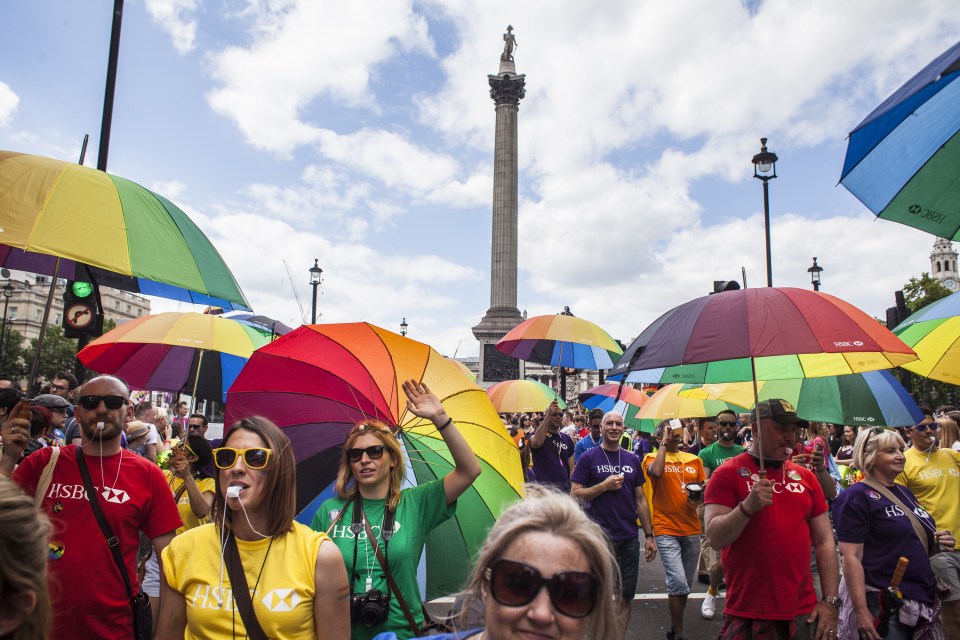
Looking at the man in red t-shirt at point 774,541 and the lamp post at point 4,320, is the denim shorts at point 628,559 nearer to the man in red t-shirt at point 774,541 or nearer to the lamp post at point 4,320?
the man in red t-shirt at point 774,541

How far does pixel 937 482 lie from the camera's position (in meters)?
5.58

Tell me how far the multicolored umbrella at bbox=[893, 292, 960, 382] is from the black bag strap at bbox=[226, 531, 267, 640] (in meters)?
5.08

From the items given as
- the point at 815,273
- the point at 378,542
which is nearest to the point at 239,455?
the point at 378,542

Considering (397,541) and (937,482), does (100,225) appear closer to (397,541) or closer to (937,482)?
(397,541)

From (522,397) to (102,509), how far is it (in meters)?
6.58

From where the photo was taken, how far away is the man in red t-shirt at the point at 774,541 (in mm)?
4039

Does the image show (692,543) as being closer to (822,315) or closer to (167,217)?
(822,315)

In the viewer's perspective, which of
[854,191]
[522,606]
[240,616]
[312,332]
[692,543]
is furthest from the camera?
[692,543]

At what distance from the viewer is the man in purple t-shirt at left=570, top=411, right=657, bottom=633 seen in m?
6.52

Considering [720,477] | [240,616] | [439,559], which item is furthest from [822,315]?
[240,616]

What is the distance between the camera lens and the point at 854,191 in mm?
3426

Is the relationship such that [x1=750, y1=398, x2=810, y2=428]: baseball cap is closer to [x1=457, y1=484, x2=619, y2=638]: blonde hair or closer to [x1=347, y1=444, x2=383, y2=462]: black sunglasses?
[x1=347, y1=444, x2=383, y2=462]: black sunglasses

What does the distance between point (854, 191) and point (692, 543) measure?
507cm

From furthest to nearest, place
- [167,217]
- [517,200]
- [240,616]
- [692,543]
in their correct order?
[517,200] → [692,543] → [167,217] → [240,616]
